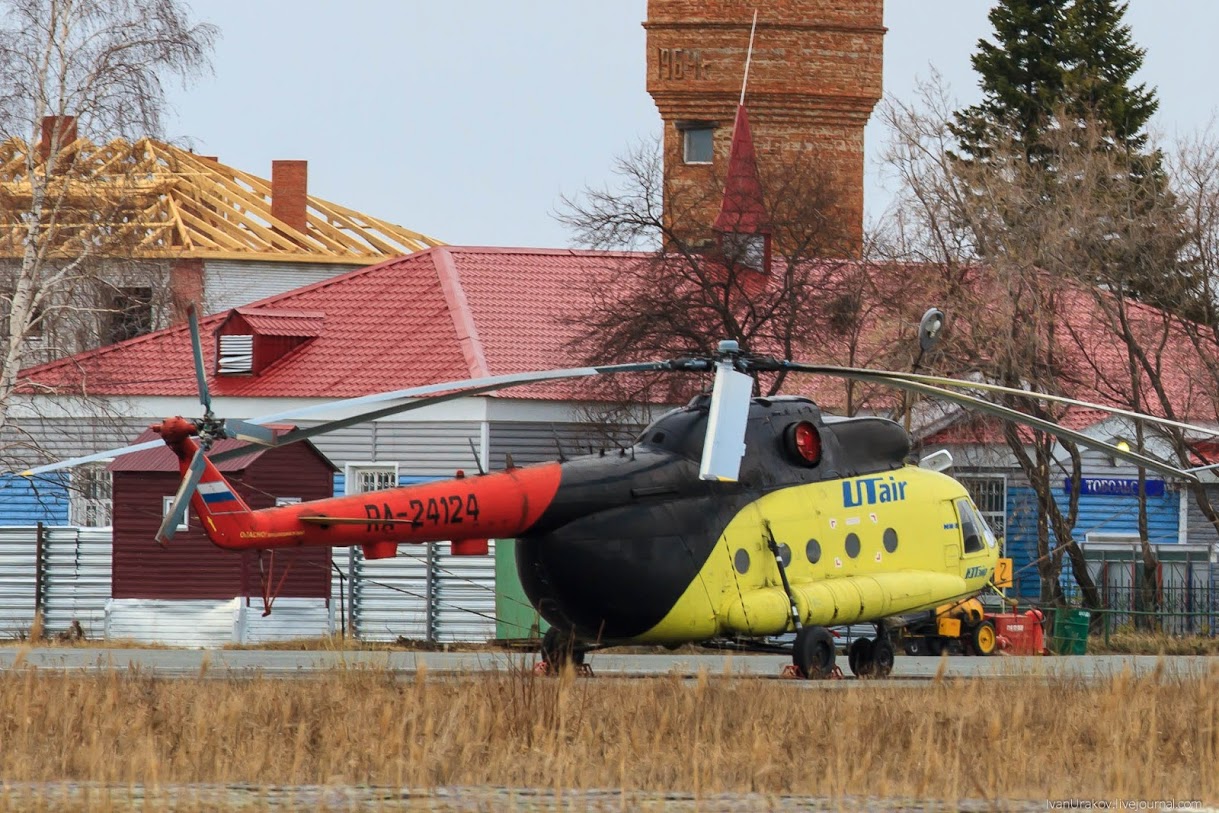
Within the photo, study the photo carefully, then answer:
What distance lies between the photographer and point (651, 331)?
40.1 m

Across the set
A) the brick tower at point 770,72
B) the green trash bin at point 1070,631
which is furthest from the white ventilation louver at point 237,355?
the brick tower at point 770,72

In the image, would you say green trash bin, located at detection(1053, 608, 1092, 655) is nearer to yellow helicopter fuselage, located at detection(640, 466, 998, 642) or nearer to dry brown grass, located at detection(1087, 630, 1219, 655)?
dry brown grass, located at detection(1087, 630, 1219, 655)

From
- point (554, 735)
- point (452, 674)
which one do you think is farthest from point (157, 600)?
point (554, 735)

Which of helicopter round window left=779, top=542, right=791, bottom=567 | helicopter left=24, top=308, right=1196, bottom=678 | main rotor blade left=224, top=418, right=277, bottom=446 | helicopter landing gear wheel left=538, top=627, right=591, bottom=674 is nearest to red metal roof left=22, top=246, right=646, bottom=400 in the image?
helicopter left=24, top=308, right=1196, bottom=678

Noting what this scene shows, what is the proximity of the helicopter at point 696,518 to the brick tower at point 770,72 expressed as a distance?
1528 inches

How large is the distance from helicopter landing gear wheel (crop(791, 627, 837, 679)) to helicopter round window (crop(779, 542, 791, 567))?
2.15 ft

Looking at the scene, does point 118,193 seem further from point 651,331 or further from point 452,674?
point 452,674

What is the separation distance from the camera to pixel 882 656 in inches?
888

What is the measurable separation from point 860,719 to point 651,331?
24.8 m

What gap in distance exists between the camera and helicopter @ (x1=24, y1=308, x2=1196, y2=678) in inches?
720

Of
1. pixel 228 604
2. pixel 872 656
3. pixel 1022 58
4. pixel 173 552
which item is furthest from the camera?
pixel 1022 58

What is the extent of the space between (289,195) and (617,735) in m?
49.2

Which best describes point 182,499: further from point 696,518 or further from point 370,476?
point 370,476

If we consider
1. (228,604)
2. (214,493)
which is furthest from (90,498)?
(214,493)
